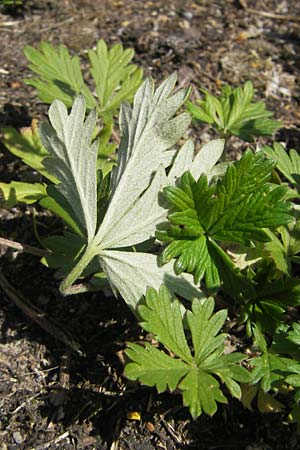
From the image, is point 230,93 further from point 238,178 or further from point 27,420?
point 27,420

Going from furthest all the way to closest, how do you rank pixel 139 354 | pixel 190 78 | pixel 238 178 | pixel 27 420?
pixel 190 78, pixel 27 420, pixel 238 178, pixel 139 354

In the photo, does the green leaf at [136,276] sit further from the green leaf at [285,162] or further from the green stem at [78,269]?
the green leaf at [285,162]

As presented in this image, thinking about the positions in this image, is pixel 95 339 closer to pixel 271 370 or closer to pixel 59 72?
pixel 271 370

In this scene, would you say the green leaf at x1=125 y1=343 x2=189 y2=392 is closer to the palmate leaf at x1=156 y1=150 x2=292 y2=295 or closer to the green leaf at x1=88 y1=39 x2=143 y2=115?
the palmate leaf at x1=156 y1=150 x2=292 y2=295

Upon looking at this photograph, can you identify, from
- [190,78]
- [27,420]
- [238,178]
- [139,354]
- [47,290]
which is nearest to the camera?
[139,354]

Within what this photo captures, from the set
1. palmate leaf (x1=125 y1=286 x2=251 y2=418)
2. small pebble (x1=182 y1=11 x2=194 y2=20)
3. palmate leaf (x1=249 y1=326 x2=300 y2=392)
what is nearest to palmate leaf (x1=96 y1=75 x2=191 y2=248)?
palmate leaf (x1=125 y1=286 x2=251 y2=418)

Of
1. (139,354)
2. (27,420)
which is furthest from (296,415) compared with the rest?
(27,420)

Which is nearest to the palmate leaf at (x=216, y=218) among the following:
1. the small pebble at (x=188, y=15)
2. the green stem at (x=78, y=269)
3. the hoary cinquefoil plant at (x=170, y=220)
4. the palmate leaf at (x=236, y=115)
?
the hoary cinquefoil plant at (x=170, y=220)
